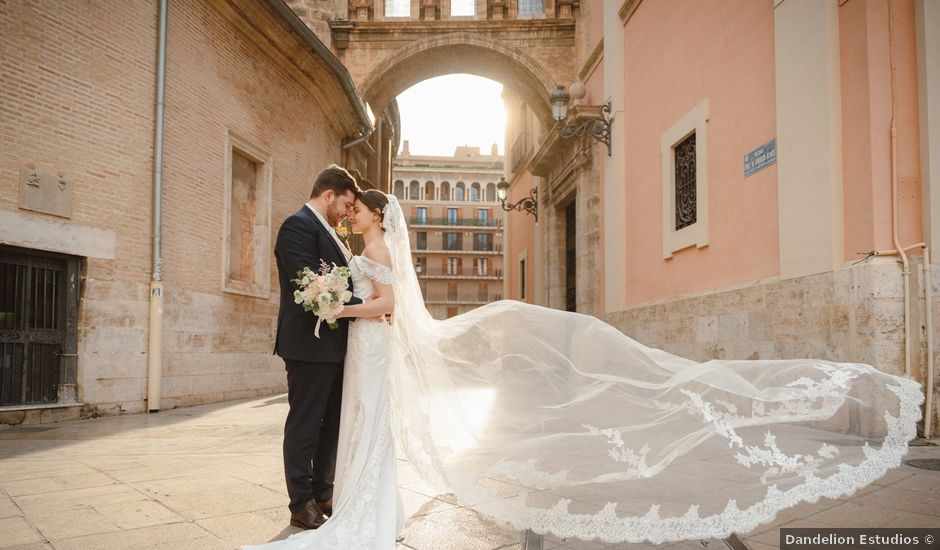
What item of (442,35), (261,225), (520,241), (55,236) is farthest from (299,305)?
(520,241)

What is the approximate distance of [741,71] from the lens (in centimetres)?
837

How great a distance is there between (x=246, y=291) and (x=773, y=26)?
30.0 feet

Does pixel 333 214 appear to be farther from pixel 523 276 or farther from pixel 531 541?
pixel 523 276

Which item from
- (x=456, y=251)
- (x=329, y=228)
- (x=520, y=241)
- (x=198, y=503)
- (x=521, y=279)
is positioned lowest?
(x=198, y=503)

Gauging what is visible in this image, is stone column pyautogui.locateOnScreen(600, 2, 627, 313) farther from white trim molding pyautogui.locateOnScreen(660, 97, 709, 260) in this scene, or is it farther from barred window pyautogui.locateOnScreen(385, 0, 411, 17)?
barred window pyautogui.locateOnScreen(385, 0, 411, 17)

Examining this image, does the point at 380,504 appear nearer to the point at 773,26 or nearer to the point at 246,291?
the point at 773,26

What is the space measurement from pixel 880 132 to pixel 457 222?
6026cm

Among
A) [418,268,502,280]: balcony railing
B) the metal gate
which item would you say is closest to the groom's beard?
the metal gate

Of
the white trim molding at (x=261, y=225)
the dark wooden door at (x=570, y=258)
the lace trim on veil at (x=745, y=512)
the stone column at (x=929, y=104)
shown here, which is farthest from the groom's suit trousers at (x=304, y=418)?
the dark wooden door at (x=570, y=258)

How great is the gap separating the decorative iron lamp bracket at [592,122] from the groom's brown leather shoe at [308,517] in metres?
11.2

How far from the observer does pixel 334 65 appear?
1460 cm

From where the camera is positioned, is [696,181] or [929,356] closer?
[929,356]

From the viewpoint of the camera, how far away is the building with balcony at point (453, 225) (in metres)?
64.3

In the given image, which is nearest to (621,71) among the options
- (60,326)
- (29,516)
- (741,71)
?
(741,71)
